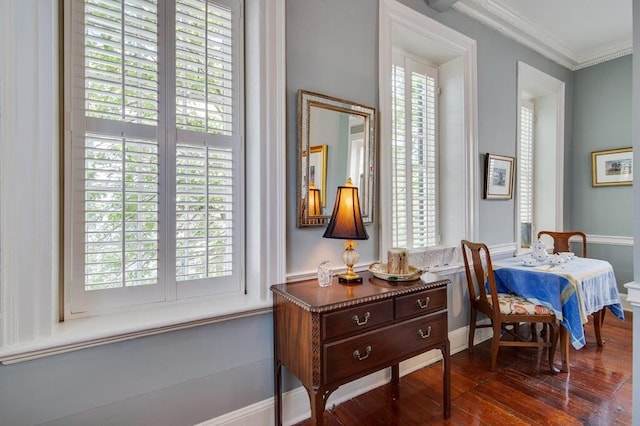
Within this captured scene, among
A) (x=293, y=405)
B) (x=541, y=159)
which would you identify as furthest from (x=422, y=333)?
(x=541, y=159)

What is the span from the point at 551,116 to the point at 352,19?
3.26 metres

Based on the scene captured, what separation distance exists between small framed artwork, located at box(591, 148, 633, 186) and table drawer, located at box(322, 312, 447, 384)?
347 cm

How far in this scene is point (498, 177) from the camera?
3100mm

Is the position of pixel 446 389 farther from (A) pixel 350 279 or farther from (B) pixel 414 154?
(B) pixel 414 154

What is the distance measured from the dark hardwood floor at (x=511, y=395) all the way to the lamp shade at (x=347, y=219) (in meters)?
1.11

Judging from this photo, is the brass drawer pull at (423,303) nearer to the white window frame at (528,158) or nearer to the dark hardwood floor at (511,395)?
the dark hardwood floor at (511,395)

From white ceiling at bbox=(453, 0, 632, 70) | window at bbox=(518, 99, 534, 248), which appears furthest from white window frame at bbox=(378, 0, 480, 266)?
window at bbox=(518, 99, 534, 248)

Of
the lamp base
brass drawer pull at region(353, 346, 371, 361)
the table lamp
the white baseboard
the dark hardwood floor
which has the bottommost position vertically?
the dark hardwood floor

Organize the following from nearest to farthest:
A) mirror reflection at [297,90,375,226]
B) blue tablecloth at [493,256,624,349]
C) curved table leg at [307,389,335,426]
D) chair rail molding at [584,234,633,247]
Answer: curved table leg at [307,389,335,426] → mirror reflection at [297,90,375,226] → blue tablecloth at [493,256,624,349] → chair rail molding at [584,234,633,247]

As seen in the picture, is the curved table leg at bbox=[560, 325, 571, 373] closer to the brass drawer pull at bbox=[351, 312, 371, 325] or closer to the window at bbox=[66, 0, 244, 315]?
the brass drawer pull at bbox=[351, 312, 371, 325]

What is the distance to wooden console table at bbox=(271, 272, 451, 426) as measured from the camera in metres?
1.42

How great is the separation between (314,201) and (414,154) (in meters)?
1.37

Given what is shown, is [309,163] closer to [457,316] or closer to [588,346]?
[457,316]

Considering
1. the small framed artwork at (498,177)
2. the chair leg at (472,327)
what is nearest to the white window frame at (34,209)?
the chair leg at (472,327)
